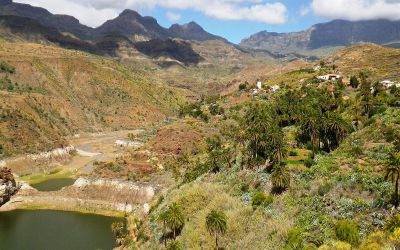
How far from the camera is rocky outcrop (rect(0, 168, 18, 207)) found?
11625 centimetres

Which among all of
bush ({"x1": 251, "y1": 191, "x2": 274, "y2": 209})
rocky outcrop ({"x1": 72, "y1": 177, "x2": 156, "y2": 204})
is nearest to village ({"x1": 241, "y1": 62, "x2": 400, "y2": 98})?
bush ({"x1": 251, "y1": 191, "x2": 274, "y2": 209})

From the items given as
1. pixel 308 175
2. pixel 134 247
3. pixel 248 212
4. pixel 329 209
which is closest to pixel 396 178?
pixel 329 209

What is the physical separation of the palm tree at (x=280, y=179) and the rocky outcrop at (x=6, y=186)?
82243 millimetres

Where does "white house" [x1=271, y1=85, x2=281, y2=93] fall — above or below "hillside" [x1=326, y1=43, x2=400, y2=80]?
below

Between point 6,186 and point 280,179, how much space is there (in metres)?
85.1

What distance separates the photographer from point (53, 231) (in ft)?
326

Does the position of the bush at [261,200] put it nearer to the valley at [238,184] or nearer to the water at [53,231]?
the valley at [238,184]

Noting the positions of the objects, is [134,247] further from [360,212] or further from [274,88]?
[274,88]

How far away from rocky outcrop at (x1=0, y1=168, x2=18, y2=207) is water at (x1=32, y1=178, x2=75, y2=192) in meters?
14.0

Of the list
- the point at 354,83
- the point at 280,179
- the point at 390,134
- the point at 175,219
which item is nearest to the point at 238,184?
the point at 280,179

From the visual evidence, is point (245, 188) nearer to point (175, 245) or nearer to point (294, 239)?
point (175, 245)

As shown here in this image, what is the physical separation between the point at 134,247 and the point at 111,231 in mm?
23364

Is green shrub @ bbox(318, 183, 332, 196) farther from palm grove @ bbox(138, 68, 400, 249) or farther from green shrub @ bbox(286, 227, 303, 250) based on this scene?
green shrub @ bbox(286, 227, 303, 250)

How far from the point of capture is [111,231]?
99.9m
